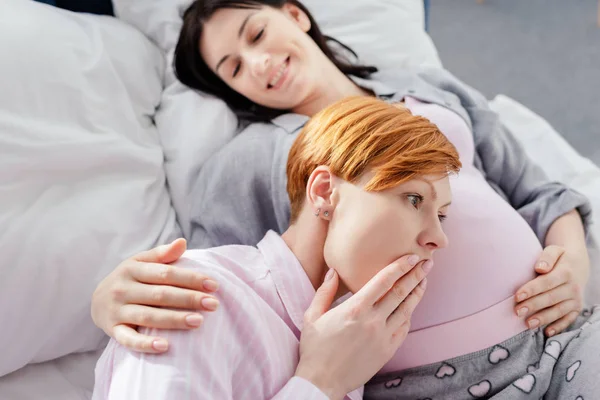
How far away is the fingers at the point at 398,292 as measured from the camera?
0.81m

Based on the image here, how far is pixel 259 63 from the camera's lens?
1.16 meters

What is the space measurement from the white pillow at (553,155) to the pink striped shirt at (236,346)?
69cm

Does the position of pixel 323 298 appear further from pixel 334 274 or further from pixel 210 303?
pixel 210 303

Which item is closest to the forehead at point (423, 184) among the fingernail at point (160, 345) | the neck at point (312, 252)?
the neck at point (312, 252)

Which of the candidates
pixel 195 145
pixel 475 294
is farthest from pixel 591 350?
pixel 195 145

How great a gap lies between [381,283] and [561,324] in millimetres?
375

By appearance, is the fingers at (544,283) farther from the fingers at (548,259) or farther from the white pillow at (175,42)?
the white pillow at (175,42)

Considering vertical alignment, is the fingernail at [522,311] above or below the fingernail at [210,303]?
below

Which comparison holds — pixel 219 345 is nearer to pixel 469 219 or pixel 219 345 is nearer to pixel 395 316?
pixel 395 316

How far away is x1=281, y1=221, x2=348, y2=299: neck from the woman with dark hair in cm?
9

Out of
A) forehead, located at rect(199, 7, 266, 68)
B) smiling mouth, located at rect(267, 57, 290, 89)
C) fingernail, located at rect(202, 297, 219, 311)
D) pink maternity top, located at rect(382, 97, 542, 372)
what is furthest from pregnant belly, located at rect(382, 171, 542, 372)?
forehead, located at rect(199, 7, 266, 68)

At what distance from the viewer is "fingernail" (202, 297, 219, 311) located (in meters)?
0.73

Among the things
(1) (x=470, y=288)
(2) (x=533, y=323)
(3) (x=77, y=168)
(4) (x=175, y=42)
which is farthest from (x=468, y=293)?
(4) (x=175, y=42)

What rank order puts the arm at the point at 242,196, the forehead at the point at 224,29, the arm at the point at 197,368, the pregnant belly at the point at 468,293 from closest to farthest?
the arm at the point at 197,368
the pregnant belly at the point at 468,293
the arm at the point at 242,196
the forehead at the point at 224,29
